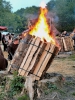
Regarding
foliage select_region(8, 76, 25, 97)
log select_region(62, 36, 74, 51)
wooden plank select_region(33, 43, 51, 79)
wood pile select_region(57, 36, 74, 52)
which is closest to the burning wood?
wooden plank select_region(33, 43, 51, 79)

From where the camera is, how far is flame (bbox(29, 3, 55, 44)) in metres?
8.45

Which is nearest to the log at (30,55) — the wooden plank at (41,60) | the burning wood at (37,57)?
the burning wood at (37,57)

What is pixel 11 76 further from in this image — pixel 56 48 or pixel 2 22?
pixel 2 22

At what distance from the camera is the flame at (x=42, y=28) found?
8.45m

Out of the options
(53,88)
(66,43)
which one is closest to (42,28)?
(53,88)

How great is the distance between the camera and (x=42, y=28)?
8656mm

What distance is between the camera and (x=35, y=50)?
8008mm

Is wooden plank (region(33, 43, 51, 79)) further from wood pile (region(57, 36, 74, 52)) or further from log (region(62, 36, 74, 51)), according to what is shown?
log (region(62, 36, 74, 51))

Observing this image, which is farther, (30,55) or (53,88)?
(30,55)

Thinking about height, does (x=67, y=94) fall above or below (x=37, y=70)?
below

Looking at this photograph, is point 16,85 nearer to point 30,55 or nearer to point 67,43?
point 30,55

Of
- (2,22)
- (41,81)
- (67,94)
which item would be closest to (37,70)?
(41,81)

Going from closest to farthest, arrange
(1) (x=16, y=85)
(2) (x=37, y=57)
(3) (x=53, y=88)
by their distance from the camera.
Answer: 1. (1) (x=16, y=85)
2. (3) (x=53, y=88)
3. (2) (x=37, y=57)

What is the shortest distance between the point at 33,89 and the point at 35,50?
3.61 feet
